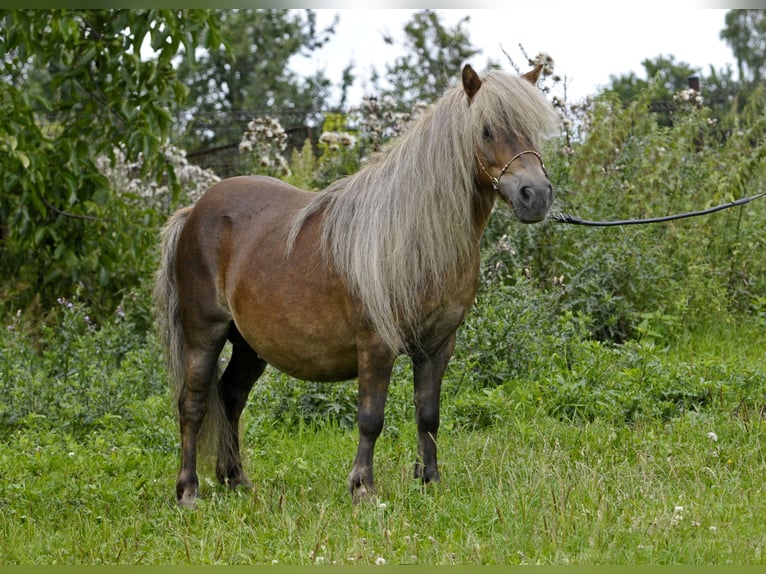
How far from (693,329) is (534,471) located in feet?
10.6

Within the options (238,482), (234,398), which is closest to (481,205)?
(234,398)

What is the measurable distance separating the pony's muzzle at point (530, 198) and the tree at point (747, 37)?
30.6 meters

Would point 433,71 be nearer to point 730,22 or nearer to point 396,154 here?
point 396,154

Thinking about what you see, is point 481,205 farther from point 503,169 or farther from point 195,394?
point 195,394

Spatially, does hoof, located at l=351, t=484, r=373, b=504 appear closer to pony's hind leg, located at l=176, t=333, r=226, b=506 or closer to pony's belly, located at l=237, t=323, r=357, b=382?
pony's belly, located at l=237, t=323, r=357, b=382

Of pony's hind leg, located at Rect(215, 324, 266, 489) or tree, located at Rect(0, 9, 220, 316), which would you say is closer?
pony's hind leg, located at Rect(215, 324, 266, 489)

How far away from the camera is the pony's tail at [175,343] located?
483 centimetres

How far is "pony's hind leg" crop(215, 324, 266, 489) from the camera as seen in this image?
4.84 metres

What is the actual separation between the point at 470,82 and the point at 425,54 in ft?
48.0

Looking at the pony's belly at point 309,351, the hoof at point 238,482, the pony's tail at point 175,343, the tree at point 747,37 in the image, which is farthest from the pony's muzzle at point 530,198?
the tree at point 747,37

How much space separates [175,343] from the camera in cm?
492

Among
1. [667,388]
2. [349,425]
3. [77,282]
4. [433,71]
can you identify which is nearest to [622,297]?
[667,388]

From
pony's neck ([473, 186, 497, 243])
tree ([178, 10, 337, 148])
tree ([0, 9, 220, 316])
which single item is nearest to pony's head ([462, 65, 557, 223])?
pony's neck ([473, 186, 497, 243])

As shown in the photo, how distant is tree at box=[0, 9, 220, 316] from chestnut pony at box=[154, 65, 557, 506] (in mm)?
1978
